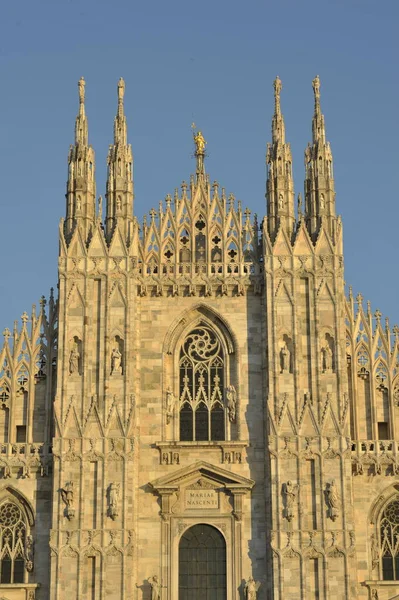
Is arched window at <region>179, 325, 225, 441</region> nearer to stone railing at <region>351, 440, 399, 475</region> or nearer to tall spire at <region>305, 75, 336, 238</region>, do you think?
stone railing at <region>351, 440, 399, 475</region>

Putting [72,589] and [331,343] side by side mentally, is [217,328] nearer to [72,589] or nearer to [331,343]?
[331,343]

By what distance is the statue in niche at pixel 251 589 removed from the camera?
105ft

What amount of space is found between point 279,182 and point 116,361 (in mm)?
6663

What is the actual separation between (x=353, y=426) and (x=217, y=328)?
438cm

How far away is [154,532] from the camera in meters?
33.0

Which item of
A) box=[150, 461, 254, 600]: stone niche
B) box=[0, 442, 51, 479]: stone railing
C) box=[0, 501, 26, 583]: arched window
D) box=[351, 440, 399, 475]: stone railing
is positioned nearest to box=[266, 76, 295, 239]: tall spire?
box=[351, 440, 399, 475]: stone railing

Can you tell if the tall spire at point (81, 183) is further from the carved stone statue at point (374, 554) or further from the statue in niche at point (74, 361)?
the carved stone statue at point (374, 554)

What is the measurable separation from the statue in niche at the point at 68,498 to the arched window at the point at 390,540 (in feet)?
25.6

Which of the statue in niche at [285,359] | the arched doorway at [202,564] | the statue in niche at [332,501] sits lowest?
the arched doorway at [202,564]

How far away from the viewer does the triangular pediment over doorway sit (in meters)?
33.1

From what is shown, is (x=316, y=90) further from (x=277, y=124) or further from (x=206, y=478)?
(x=206, y=478)

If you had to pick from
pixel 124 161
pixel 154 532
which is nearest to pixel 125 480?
pixel 154 532

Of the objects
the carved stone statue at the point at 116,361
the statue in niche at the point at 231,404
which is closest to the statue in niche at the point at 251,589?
the statue in niche at the point at 231,404

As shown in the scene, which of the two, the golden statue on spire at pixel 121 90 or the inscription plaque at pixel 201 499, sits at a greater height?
the golden statue on spire at pixel 121 90
